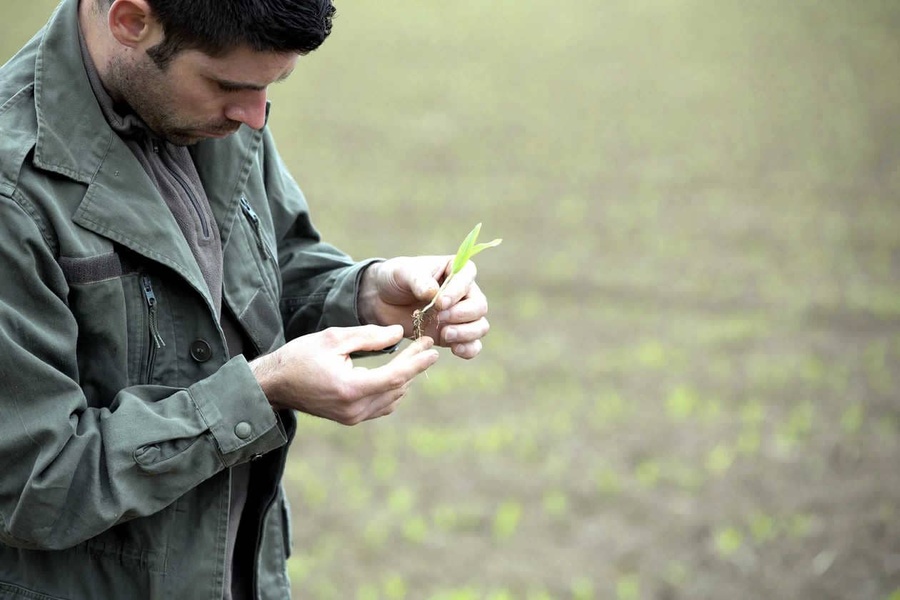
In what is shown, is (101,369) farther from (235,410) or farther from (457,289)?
(457,289)

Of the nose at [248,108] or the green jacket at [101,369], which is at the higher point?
the nose at [248,108]

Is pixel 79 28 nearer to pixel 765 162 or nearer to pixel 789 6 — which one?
pixel 765 162

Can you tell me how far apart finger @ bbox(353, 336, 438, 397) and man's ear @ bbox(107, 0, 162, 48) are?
76 centimetres

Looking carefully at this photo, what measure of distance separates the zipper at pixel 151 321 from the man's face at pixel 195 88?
12.6 inches

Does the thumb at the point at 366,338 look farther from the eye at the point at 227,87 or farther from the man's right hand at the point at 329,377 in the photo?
the eye at the point at 227,87

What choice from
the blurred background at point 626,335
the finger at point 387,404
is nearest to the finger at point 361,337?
the finger at point 387,404

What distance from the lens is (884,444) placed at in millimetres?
6602

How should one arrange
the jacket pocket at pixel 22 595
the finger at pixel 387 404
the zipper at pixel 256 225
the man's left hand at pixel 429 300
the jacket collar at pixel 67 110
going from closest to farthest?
the jacket collar at pixel 67 110, the jacket pocket at pixel 22 595, the finger at pixel 387 404, the zipper at pixel 256 225, the man's left hand at pixel 429 300

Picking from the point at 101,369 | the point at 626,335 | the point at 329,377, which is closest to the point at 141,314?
the point at 101,369

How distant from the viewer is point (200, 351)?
7.21ft

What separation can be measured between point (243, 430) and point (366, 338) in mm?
329

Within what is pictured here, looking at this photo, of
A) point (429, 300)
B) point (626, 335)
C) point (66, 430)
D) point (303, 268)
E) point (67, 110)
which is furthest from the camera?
point (626, 335)

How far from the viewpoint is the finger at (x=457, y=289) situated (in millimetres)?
2533

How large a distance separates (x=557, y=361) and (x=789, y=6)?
1634 cm
